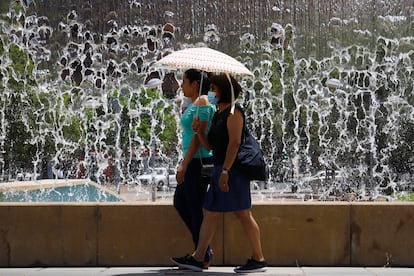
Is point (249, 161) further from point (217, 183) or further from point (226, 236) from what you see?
point (226, 236)

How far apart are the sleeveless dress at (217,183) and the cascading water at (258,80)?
16.7 m

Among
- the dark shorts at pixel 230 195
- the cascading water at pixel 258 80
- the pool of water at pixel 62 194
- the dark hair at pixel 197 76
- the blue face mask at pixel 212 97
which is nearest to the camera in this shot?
the dark shorts at pixel 230 195

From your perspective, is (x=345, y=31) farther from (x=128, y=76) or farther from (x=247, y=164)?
(x=247, y=164)

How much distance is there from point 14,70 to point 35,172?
15.6ft

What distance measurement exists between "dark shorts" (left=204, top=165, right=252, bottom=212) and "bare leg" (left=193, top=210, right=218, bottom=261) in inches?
2.3

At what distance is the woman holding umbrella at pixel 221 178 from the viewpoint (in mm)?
7633

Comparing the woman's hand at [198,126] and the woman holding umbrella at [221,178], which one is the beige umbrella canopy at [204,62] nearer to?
the woman holding umbrella at [221,178]

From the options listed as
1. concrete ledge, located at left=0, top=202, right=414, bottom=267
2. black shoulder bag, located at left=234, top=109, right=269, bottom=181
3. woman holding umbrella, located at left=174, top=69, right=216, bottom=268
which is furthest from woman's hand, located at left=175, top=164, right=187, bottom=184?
concrete ledge, located at left=0, top=202, right=414, bottom=267

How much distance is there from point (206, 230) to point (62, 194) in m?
9.64

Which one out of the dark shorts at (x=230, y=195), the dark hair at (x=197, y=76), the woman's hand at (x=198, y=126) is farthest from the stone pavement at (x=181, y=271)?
the dark hair at (x=197, y=76)

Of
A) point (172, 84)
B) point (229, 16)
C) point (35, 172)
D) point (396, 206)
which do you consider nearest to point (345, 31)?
point (229, 16)

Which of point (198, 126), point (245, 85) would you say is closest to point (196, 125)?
point (198, 126)

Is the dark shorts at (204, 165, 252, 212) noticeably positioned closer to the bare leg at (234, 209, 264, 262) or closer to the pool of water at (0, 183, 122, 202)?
the bare leg at (234, 209, 264, 262)

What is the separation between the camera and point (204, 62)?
799 centimetres
